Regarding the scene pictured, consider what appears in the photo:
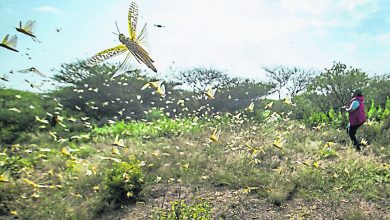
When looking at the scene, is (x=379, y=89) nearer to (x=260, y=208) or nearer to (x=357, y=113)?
(x=357, y=113)

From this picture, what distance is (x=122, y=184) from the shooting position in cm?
600

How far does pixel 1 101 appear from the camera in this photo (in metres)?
13.3

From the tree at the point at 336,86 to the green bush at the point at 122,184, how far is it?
10.2 meters

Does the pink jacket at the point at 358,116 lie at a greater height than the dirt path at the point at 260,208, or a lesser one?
greater

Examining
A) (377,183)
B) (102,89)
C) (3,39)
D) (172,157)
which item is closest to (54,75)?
(102,89)

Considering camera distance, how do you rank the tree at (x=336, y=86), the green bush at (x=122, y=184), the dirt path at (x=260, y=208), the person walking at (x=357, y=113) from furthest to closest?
the tree at (x=336, y=86) < the person walking at (x=357, y=113) < the green bush at (x=122, y=184) < the dirt path at (x=260, y=208)

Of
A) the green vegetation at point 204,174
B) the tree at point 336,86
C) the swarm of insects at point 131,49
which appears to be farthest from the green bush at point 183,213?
the tree at point 336,86

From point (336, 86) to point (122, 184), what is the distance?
10.8m

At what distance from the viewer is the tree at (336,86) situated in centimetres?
1298

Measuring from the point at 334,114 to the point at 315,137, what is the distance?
9.74 ft

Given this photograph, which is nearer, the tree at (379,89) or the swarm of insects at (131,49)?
the swarm of insects at (131,49)

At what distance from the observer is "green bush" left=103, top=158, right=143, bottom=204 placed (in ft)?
19.7

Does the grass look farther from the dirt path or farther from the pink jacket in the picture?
the pink jacket

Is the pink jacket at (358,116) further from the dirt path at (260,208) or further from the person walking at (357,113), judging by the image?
the dirt path at (260,208)
